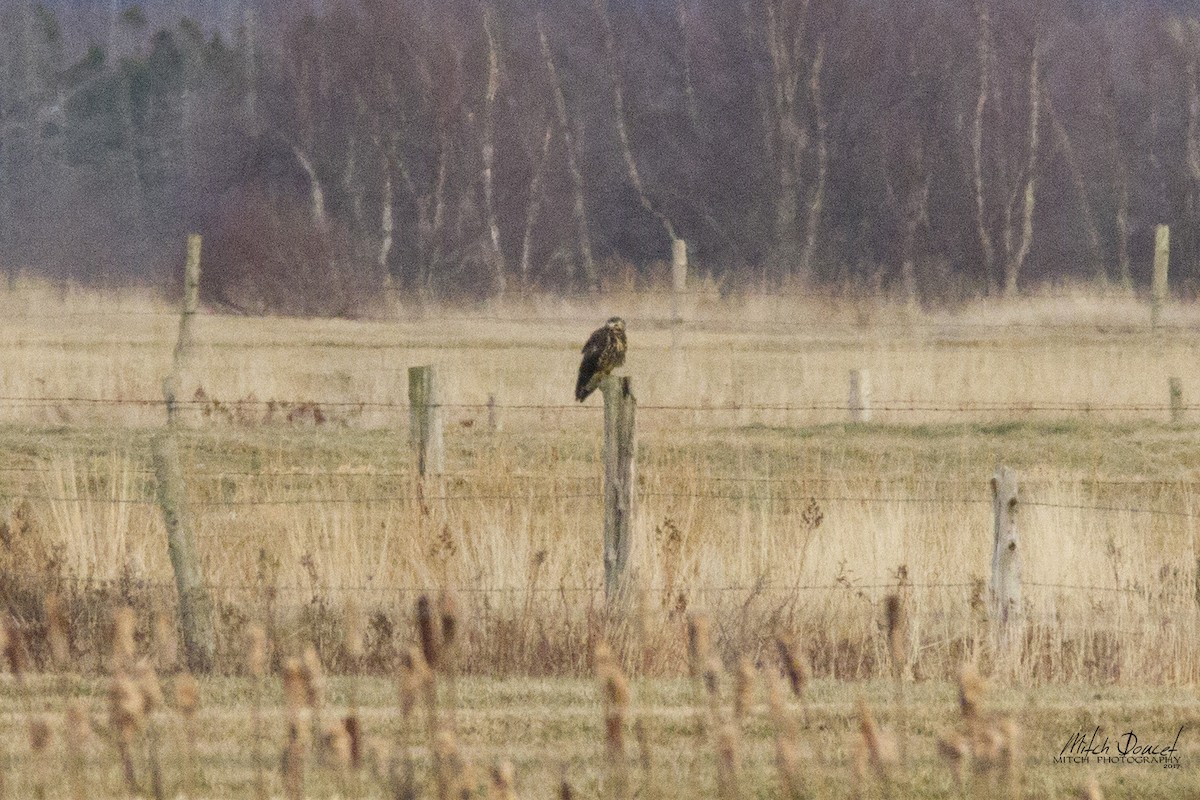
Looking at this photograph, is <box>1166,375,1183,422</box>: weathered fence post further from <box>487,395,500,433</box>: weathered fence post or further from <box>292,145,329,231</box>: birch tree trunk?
<box>292,145,329,231</box>: birch tree trunk

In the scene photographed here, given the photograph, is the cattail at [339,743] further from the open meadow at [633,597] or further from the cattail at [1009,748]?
the cattail at [1009,748]

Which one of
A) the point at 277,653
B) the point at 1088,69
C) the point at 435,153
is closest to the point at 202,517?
the point at 277,653

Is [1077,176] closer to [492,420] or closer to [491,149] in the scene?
[491,149]

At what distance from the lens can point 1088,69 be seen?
52719 mm

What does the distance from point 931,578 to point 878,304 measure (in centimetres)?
2150

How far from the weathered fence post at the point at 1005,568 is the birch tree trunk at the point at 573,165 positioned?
118 ft

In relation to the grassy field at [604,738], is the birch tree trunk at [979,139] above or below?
above

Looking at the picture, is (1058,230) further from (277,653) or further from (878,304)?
(277,653)

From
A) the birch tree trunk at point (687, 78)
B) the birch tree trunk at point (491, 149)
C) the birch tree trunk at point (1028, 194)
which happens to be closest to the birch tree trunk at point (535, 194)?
the birch tree trunk at point (491, 149)
